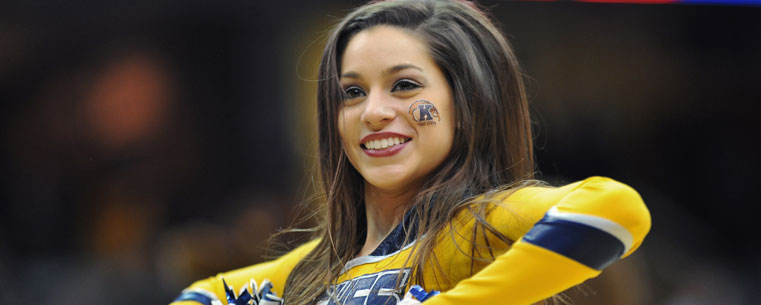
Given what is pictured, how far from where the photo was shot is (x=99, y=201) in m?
4.05

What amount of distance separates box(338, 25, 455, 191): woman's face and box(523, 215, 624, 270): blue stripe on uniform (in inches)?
15.7

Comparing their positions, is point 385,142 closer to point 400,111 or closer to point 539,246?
point 400,111

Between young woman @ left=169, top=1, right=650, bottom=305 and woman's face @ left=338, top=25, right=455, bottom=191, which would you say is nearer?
young woman @ left=169, top=1, right=650, bottom=305

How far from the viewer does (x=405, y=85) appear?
1.78 m

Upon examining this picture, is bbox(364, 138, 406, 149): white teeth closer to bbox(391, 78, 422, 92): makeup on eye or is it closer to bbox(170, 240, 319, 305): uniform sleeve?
bbox(391, 78, 422, 92): makeup on eye

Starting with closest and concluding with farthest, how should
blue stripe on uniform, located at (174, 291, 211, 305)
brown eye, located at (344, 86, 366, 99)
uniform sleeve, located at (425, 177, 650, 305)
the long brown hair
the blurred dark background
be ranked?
uniform sleeve, located at (425, 177, 650, 305) → the long brown hair → brown eye, located at (344, 86, 366, 99) → blue stripe on uniform, located at (174, 291, 211, 305) → the blurred dark background

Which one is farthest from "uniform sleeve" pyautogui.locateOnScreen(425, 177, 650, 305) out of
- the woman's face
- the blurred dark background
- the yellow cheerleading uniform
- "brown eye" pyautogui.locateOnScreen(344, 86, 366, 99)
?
the blurred dark background

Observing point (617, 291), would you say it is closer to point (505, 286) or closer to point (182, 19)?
point (505, 286)

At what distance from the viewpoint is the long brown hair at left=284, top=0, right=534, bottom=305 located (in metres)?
1.73

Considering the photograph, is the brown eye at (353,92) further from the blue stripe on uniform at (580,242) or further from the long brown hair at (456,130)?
the blue stripe on uniform at (580,242)

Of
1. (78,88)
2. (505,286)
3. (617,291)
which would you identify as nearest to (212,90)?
(78,88)

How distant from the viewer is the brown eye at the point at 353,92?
1848 millimetres

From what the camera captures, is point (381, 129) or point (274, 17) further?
point (274, 17)

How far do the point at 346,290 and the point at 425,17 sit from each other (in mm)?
578
